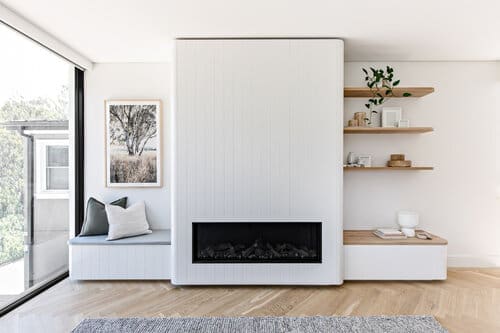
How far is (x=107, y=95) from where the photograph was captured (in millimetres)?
4043

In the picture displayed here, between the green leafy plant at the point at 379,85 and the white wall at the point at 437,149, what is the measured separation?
0.10 m

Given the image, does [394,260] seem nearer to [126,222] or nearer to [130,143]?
[126,222]

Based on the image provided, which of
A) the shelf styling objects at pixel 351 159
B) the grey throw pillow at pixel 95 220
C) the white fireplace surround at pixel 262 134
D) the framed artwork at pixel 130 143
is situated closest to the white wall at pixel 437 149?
the shelf styling objects at pixel 351 159

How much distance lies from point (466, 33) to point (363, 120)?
1214 millimetres

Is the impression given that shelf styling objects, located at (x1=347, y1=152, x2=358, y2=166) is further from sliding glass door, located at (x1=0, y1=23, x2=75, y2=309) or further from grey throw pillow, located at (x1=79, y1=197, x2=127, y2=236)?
sliding glass door, located at (x1=0, y1=23, x2=75, y2=309)

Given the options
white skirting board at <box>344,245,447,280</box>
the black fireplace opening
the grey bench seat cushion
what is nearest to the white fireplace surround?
the black fireplace opening

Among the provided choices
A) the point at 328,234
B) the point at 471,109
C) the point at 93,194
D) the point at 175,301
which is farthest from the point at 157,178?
the point at 471,109

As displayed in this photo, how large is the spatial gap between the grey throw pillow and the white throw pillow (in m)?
0.20

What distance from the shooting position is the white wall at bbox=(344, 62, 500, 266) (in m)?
3.98

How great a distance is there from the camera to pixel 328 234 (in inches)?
130

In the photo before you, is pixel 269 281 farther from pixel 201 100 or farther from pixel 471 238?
pixel 471 238

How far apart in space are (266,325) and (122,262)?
169 cm

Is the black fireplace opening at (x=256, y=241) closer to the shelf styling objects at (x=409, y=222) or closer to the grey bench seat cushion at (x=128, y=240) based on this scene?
the grey bench seat cushion at (x=128, y=240)

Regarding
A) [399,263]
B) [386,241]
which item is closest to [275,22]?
[386,241]
